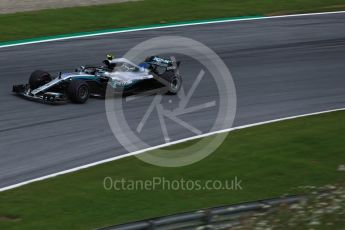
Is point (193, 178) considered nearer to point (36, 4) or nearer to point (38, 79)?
point (38, 79)

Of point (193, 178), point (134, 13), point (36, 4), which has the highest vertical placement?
point (36, 4)

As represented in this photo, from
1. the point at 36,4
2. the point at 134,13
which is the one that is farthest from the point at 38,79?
the point at 36,4

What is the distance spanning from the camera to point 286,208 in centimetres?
1030

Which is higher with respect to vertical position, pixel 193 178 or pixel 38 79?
pixel 38 79

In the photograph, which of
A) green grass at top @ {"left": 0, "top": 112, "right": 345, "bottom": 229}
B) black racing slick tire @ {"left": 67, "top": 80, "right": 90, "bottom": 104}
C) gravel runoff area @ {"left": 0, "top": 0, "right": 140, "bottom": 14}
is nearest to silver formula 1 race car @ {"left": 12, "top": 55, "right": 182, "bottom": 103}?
black racing slick tire @ {"left": 67, "top": 80, "right": 90, "bottom": 104}

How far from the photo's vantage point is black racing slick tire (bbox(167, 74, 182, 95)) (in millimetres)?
17719

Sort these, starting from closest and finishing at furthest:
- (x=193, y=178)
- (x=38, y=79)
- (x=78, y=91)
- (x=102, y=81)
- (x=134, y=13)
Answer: (x=193, y=178) < (x=78, y=91) < (x=38, y=79) < (x=102, y=81) < (x=134, y=13)

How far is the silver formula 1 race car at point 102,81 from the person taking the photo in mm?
16641

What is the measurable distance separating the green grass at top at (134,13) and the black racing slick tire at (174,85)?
6.39 metres

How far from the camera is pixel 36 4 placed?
26250 mm

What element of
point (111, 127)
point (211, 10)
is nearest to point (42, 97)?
point (111, 127)

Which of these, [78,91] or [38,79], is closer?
[78,91]

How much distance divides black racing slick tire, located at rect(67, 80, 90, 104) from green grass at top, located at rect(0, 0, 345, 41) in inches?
244

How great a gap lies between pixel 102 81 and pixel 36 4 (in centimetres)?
1013
